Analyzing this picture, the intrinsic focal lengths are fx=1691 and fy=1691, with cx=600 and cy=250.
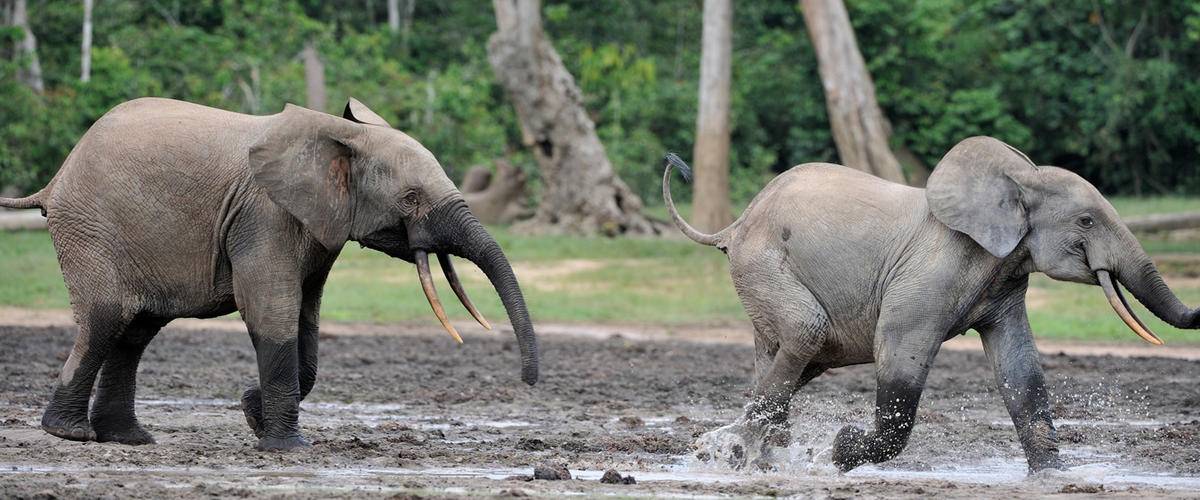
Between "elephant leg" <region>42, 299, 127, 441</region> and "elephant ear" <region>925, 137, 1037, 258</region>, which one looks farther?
"elephant leg" <region>42, 299, 127, 441</region>

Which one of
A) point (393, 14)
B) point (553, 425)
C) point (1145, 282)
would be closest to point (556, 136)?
point (393, 14)

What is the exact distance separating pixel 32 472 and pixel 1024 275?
190 inches

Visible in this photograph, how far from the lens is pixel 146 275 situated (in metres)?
8.46

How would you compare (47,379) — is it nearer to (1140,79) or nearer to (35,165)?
(35,165)

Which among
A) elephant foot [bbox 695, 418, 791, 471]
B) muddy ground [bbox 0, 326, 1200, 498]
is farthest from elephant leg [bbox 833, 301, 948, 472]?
elephant foot [bbox 695, 418, 791, 471]

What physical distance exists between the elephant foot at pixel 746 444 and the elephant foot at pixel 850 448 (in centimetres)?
48

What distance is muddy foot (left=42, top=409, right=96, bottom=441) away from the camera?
866 cm

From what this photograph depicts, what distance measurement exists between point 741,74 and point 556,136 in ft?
29.3

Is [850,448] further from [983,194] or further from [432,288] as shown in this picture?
[432,288]

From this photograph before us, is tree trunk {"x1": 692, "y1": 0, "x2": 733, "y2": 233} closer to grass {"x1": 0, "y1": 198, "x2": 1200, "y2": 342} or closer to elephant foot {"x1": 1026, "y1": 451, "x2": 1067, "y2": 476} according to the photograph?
grass {"x1": 0, "y1": 198, "x2": 1200, "y2": 342}

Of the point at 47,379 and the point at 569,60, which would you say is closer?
the point at 47,379

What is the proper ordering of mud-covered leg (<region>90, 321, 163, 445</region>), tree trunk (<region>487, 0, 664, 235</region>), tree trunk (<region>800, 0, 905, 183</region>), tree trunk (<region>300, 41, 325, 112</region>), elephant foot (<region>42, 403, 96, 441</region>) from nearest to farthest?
1. elephant foot (<region>42, 403, 96, 441</region>)
2. mud-covered leg (<region>90, 321, 163, 445</region>)
3. tree trunk (<region>800, 0, 905, 183</region>)
4. tree trunk (<region>487, 0, 664, 235</region>)
5. tree trunk (<region>300, 41, 325, 112</region>)

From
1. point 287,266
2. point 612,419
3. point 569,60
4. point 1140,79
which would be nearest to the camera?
point 287,266

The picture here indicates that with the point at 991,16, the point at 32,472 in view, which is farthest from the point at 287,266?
the point at 991,16
